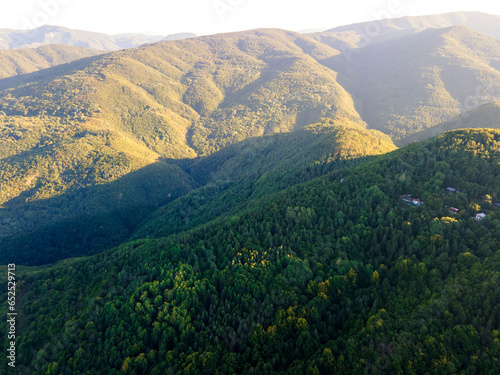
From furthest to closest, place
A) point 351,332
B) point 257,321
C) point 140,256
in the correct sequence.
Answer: point 140,256
point 257,321
point 351,332

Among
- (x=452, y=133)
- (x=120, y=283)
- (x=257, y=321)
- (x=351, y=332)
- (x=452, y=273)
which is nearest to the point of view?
(x=351, y=332)

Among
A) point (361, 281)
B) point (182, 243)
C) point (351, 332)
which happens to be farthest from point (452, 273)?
point (182, 243)

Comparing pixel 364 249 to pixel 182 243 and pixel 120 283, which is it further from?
pixel 120 283

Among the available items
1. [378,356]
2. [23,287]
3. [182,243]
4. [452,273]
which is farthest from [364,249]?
[23,287]

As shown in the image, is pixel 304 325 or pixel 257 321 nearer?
pixel 304 325

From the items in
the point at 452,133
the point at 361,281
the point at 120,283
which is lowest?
the point at 120,283

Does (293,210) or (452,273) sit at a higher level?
(452,273)
